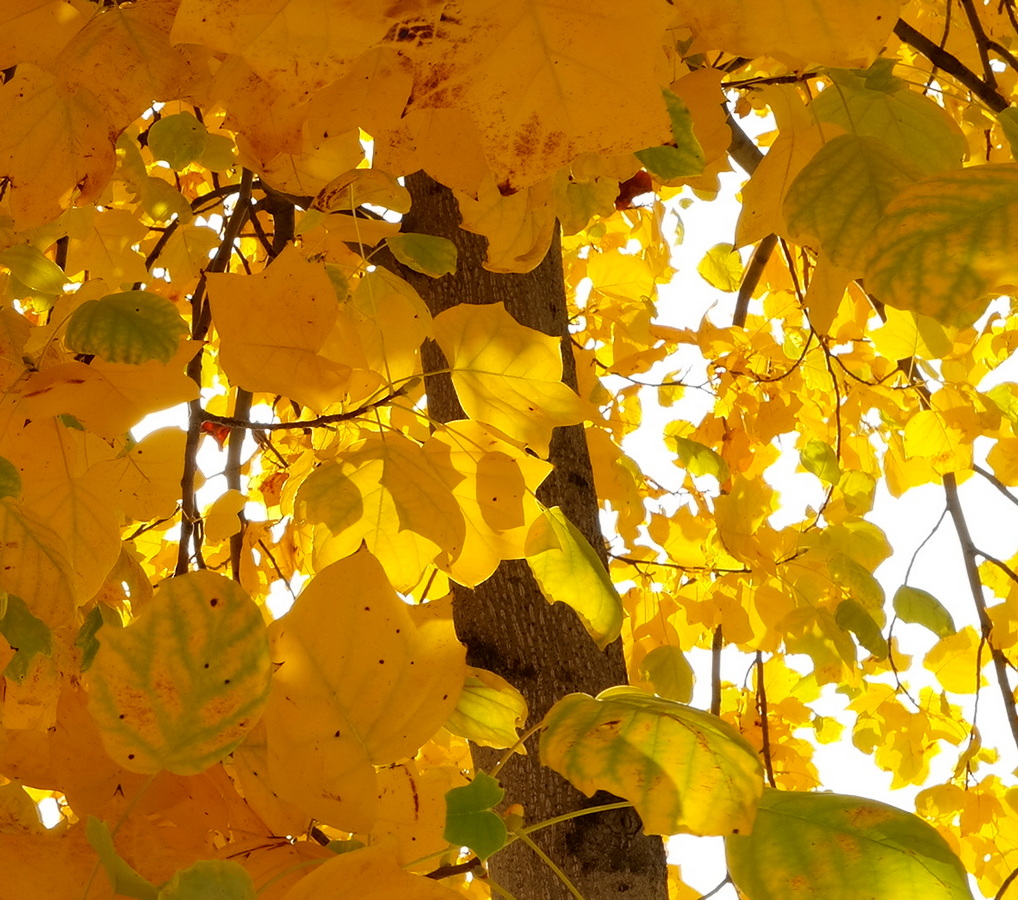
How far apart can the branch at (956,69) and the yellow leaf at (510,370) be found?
314 millimetres

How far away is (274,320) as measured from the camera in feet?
1.79

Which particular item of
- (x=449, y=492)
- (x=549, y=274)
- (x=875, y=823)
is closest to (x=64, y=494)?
(x=449, y=492)

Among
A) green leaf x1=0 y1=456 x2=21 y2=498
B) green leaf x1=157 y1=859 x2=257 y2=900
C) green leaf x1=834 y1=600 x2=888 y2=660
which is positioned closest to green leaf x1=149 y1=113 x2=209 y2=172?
green leaf x1=0 y1=456 x2=21 y2=498

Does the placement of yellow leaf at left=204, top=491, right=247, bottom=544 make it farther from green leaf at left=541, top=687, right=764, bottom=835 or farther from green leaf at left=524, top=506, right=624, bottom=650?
green leaf at left=541, top=687, right=764, bottom=835

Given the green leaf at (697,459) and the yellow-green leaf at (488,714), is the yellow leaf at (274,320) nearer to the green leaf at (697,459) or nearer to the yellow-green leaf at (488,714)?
the yellow-green leaf at (488,714)

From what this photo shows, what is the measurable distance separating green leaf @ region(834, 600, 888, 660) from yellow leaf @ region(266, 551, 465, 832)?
3.07ft

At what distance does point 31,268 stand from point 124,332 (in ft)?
0.90

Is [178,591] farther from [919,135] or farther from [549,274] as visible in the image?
[549,274]

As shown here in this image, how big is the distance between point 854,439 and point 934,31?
0.91 meters

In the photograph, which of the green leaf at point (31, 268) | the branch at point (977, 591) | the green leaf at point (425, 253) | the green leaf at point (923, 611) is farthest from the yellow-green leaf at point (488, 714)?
the branch at point (977, 591)

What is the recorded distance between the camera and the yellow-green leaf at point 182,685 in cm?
35

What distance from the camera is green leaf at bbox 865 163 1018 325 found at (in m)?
0.36

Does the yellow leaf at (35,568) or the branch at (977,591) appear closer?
the yellow leaf at (35,568)

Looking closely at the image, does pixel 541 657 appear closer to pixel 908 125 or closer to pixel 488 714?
pixel 488 714
